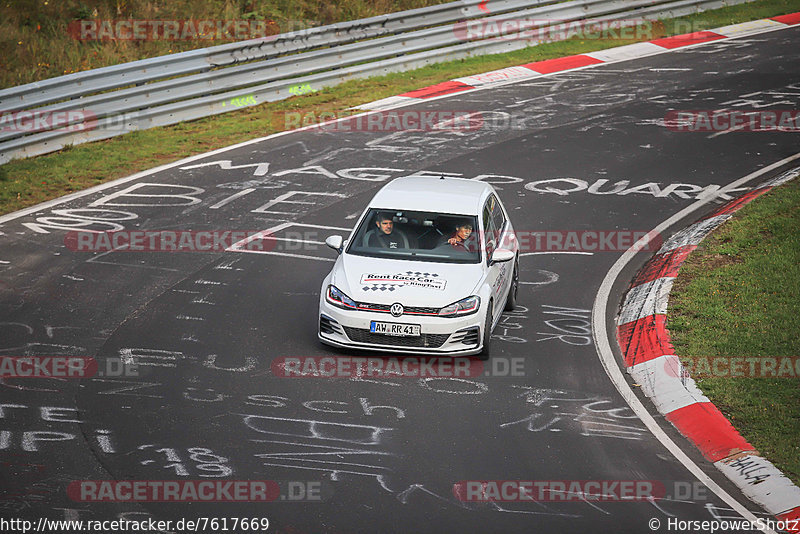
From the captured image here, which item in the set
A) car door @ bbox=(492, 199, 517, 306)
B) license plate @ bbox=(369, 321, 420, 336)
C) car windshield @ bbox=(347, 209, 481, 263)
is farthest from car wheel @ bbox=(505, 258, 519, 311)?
license plate @ bbox=(369, 321, 420, 336)

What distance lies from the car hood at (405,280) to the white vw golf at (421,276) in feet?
0.03

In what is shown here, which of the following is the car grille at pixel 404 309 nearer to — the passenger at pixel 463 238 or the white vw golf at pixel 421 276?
the white vw golf at pixel 421 276

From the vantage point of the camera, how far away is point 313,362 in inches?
403

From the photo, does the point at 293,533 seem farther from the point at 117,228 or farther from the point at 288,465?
the point at 117,228

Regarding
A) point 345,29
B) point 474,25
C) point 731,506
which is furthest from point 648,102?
point 731,506

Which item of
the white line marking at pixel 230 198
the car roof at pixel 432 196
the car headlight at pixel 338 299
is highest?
the car roof at pixel 432 196

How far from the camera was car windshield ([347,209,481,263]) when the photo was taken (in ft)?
35.8

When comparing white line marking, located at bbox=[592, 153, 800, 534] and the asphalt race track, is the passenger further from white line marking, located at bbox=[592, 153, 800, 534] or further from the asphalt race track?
white line marking, located at bbox=[592, 153, 800, 534]

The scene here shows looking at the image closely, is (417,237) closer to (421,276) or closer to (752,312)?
(421,276)

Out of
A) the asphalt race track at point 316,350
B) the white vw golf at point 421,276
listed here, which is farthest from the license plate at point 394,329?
the asphalt race track at point 316,350

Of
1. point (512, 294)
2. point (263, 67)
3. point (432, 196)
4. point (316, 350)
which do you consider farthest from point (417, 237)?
point (263, 67)

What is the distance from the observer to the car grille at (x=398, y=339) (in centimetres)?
1016

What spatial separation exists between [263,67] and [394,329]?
11.9 meters

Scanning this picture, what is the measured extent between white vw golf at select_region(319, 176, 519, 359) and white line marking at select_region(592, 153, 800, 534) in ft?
3.82
